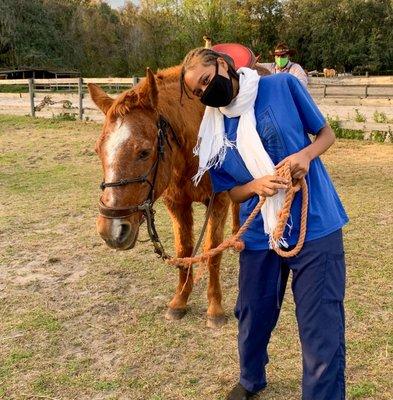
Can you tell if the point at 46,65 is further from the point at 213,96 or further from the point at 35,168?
the point at 213,96

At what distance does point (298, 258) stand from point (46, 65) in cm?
3955

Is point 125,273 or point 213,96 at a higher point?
point 213,96

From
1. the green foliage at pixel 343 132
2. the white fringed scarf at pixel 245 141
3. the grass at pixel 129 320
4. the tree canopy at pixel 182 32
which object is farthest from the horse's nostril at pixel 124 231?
the tree canopy at pixel 182 32

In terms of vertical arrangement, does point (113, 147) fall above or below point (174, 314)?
Answer: above

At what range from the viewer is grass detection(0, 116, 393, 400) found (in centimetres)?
274

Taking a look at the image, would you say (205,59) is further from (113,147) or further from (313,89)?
(313,89)

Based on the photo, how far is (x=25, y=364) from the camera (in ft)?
9.67

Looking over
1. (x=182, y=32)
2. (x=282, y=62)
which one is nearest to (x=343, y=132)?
(x=282, y=62)

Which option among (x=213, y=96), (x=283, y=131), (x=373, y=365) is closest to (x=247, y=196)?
(x=283, y=131)

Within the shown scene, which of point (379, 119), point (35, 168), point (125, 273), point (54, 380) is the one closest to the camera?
point (54, 380)

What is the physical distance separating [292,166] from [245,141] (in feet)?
0.75

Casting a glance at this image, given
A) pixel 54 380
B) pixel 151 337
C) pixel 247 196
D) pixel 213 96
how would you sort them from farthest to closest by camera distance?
pixel 151 337 < pixel 54 380 < pixel 247 196 < pixel 213 96

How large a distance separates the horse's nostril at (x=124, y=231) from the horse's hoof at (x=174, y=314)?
4.47 ft

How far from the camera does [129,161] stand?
2295mm
